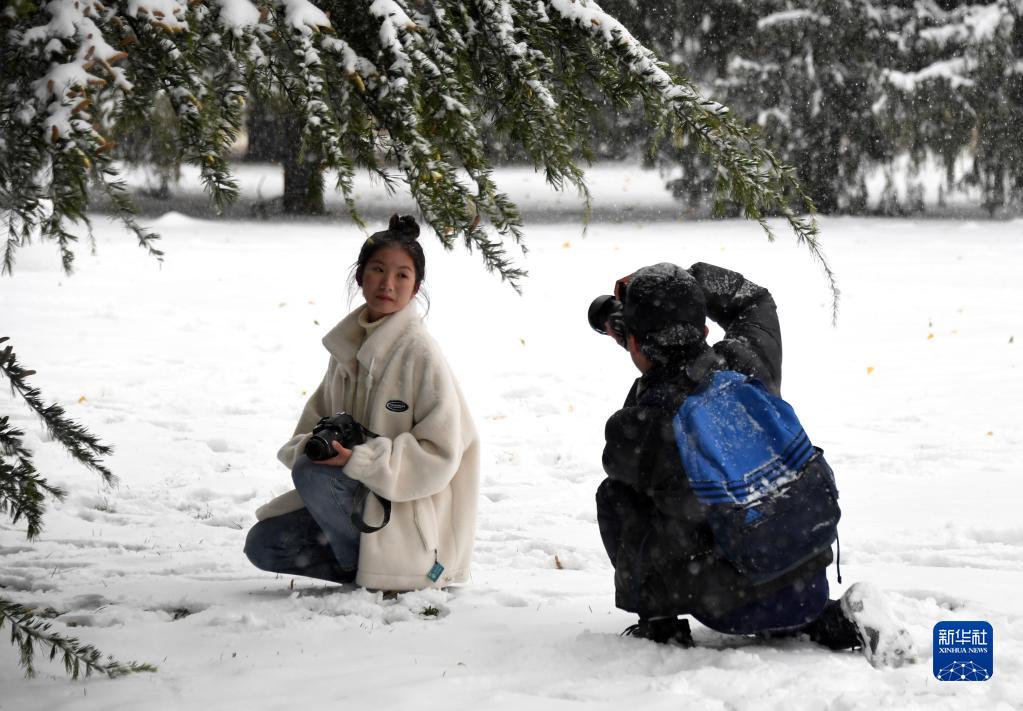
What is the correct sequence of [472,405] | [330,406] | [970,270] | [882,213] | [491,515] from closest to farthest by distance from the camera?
[330,406]
[491,515]
[472,405]
[970,270]
[882,213]

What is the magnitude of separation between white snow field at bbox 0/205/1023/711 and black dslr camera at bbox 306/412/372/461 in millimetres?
517

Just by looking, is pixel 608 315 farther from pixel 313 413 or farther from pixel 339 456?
pixel 313 413

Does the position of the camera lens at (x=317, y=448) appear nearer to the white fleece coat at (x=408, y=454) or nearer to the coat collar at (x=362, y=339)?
the white fleece coat at (x=408, y=454)

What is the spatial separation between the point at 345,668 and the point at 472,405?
4.26 meters

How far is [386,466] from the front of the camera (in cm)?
347

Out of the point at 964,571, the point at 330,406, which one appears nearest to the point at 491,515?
the point at 330,406

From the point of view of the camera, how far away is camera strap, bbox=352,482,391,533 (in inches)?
140

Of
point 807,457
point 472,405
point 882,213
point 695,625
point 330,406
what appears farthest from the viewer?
point 882,213

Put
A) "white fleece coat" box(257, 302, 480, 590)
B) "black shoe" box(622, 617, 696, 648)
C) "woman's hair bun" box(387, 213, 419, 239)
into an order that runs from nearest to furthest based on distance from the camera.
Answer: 1. "black shoe" box(622, 617, 696, 648)
2. "white fleece coat" box(257, 302, 480, 590)
3. "woman's hair bun" box(387, 213, 419, 239)

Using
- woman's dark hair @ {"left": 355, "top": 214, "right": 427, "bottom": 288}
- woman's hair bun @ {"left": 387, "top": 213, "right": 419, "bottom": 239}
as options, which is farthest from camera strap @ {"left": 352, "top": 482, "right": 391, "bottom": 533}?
woman's hair bun @ {"left": 387, "top": 213, "right": 419, "bottom": 239}

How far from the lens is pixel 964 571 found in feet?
13.4

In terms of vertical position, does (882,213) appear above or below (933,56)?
below

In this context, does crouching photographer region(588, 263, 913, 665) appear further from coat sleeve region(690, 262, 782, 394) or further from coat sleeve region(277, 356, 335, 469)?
coat sleeve region(277, 356, 335, 469)

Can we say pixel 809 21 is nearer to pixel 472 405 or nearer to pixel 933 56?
pixel 933 56
